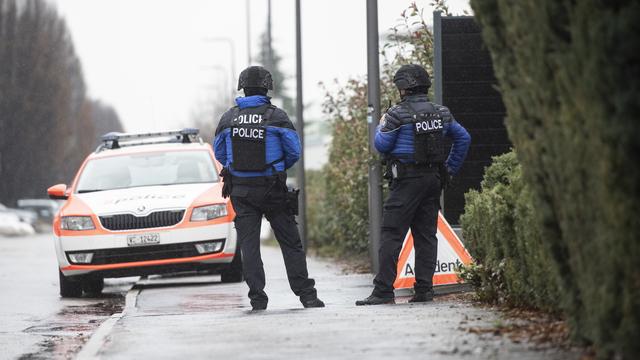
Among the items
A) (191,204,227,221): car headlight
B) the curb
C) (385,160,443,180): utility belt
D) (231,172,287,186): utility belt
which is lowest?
the curb

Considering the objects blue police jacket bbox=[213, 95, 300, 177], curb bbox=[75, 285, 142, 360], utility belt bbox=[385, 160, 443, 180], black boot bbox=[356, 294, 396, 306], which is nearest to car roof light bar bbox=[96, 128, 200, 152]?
curb bbox=[75, 285, 142, 360]

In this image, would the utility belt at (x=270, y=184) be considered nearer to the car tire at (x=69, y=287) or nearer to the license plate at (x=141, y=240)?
the license plate at (x=141, y=240)

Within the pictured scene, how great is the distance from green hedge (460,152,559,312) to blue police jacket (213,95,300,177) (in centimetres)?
148

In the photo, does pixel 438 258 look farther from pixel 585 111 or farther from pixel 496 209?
pixel 585 111

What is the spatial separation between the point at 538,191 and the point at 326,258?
1626 centimetres

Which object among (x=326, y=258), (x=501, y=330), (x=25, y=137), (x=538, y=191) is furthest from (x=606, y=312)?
(x=25, y=137)

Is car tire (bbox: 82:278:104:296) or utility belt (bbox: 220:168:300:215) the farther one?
car tire (bbox: 82:278:104:296)

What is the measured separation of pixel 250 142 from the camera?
1027cm

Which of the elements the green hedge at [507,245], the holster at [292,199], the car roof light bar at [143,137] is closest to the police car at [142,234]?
the car roof light bar at [143,137]

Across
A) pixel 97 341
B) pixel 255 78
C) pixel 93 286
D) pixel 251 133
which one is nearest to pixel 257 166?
pixel 251 133

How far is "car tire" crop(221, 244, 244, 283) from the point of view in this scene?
15.1 meters

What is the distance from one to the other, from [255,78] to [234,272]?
5.19m

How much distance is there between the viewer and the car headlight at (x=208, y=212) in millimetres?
14555

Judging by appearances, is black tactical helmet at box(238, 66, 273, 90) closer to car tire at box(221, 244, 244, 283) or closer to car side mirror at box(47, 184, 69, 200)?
car tire at box(221, 244, 244, 283)
